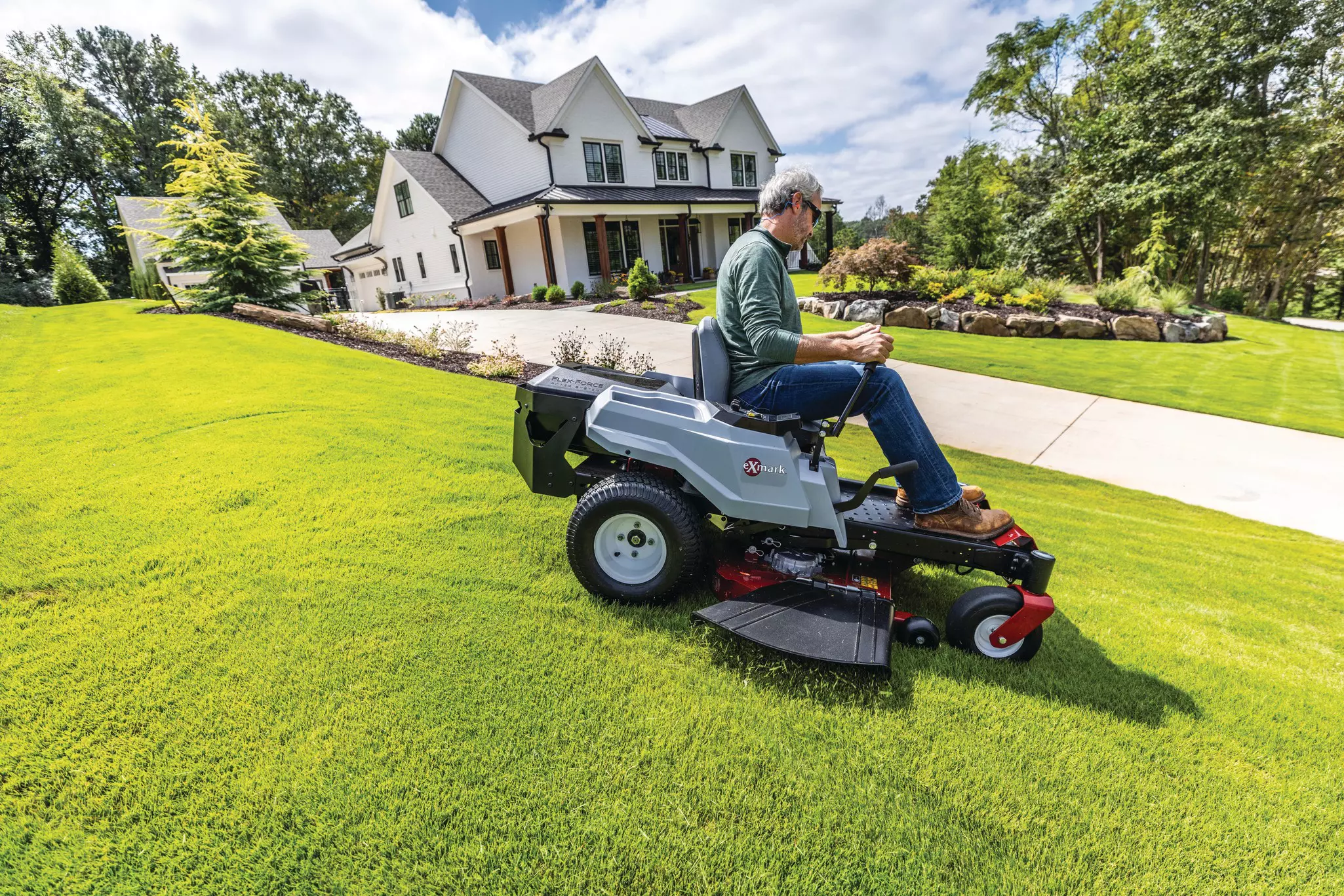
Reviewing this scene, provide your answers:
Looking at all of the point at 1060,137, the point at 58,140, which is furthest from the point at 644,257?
the point at 58,140

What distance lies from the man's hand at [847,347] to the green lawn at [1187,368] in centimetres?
754

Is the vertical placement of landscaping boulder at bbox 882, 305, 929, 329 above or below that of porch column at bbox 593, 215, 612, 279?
below

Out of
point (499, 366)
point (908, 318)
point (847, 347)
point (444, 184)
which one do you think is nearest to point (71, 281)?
point (444, 184)

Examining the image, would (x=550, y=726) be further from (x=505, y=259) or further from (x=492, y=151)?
(x=492, y=151)

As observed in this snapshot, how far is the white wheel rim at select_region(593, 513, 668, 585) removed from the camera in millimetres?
2617

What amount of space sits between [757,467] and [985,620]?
1.13 meters

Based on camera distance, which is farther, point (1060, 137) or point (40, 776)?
point (1060, 137)

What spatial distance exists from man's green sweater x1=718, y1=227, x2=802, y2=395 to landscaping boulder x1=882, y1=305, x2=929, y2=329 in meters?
11.5

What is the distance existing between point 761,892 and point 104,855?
1.70 meters

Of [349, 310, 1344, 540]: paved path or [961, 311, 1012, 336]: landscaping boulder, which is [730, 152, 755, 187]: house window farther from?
A: [349, 310, 1344, 540]: paved path

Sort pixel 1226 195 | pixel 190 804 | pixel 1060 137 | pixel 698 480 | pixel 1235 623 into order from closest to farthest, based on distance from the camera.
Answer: pixel 190 804 < pixel 698 480 < pixel 1235 623 < pixel 1226 195 < pixel 1060 137

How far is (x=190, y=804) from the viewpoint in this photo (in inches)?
64.2

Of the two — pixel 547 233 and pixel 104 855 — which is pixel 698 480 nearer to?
pixel 104 855

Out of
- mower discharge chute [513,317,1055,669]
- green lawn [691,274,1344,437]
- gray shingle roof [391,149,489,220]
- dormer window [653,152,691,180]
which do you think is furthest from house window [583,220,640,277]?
mower discharge chute [513,317,1055,669]
